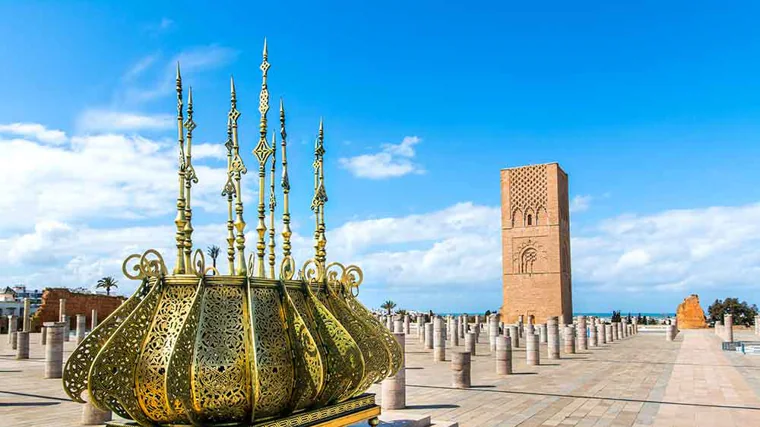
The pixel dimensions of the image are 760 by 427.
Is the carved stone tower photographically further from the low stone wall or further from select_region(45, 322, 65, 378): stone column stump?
select_region(45, 322, 65, 378): stone column stump

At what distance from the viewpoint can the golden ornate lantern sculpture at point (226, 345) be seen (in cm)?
361

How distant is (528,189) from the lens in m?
45.0

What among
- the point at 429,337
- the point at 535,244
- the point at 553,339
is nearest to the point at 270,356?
the point at 553,339

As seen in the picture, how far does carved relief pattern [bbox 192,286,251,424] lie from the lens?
3555 mm

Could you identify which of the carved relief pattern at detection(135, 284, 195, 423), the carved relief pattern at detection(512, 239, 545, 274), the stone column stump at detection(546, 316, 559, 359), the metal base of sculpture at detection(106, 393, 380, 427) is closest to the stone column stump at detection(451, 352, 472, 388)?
the metal base of sculpture at detection(106, 393, 380, 427)

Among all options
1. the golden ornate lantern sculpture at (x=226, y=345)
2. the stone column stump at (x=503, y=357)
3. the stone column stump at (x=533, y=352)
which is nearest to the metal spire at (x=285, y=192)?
the golden ornate lantern sculpture at (x=226, y=345)

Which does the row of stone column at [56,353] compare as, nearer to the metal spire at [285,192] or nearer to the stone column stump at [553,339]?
the metal spire at [285,192]

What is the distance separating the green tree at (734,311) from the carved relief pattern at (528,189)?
15459 millimetres

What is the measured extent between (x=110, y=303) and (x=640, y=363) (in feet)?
105

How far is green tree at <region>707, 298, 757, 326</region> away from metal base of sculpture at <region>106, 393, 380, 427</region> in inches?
1797

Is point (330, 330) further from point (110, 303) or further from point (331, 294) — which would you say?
point (110, 303)

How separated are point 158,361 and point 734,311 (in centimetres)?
4982

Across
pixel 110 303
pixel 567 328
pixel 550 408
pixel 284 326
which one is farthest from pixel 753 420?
pixel 110 303

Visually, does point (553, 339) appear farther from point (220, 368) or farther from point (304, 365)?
point (220, 368)
